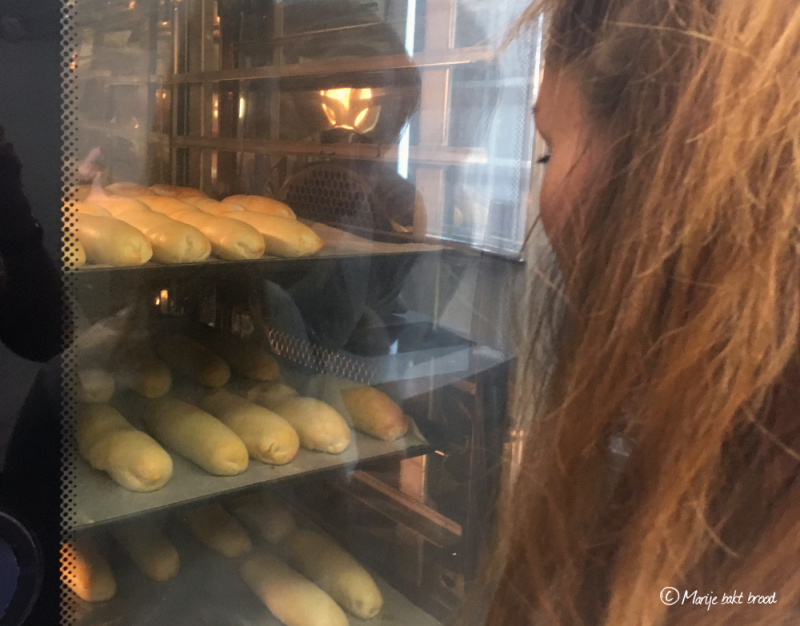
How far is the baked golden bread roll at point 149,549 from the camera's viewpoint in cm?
58

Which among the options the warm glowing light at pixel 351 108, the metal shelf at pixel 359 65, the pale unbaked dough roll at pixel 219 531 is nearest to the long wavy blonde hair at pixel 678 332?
the metal shelf at pixel 359 65

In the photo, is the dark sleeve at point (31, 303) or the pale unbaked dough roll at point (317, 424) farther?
the pale unbaked dough roll at point (317, 424)

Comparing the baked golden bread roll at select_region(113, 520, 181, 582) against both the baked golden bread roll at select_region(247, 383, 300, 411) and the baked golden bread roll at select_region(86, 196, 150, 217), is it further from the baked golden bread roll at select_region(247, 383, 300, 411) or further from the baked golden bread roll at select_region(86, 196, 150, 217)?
the baked golden bread roll at select_region(86, 196, 150, 217)

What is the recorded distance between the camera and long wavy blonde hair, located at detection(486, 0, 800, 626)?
→ 40 centimetres

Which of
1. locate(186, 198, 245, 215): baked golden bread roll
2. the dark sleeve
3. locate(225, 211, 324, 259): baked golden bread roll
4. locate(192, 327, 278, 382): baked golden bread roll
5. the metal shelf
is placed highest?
the metal shelf

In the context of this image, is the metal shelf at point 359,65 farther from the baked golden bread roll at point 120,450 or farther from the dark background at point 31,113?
the baked golden bread roll at point 120,450

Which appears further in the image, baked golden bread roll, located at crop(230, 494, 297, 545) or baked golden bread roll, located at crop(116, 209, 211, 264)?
baked golden bread roll, located at crop(230, 494, 297, 545)

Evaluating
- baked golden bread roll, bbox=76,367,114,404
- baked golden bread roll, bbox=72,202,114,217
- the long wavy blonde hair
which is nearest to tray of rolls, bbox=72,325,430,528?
baked golden bread roll, bbox=76,367,114,404

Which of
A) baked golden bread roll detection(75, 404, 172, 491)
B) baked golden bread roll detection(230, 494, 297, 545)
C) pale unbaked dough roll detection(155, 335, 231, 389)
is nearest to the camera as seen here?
baked golden bread roll detection(75, 404, 172, 491)

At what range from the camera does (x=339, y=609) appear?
0.74 metres

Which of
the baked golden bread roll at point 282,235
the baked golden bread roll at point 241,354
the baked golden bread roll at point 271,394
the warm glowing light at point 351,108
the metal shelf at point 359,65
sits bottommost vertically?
the baked golden bread roll at point 271,394

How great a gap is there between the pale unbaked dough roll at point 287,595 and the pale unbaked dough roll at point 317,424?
0.16 m

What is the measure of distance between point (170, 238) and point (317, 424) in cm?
27

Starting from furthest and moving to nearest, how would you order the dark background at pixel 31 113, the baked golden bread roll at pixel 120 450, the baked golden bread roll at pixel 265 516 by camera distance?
the baked golden bread roll at pixel 265 516 < the baked golden bread roll at pixel 120 450 < the dark background at pixel 31 113
